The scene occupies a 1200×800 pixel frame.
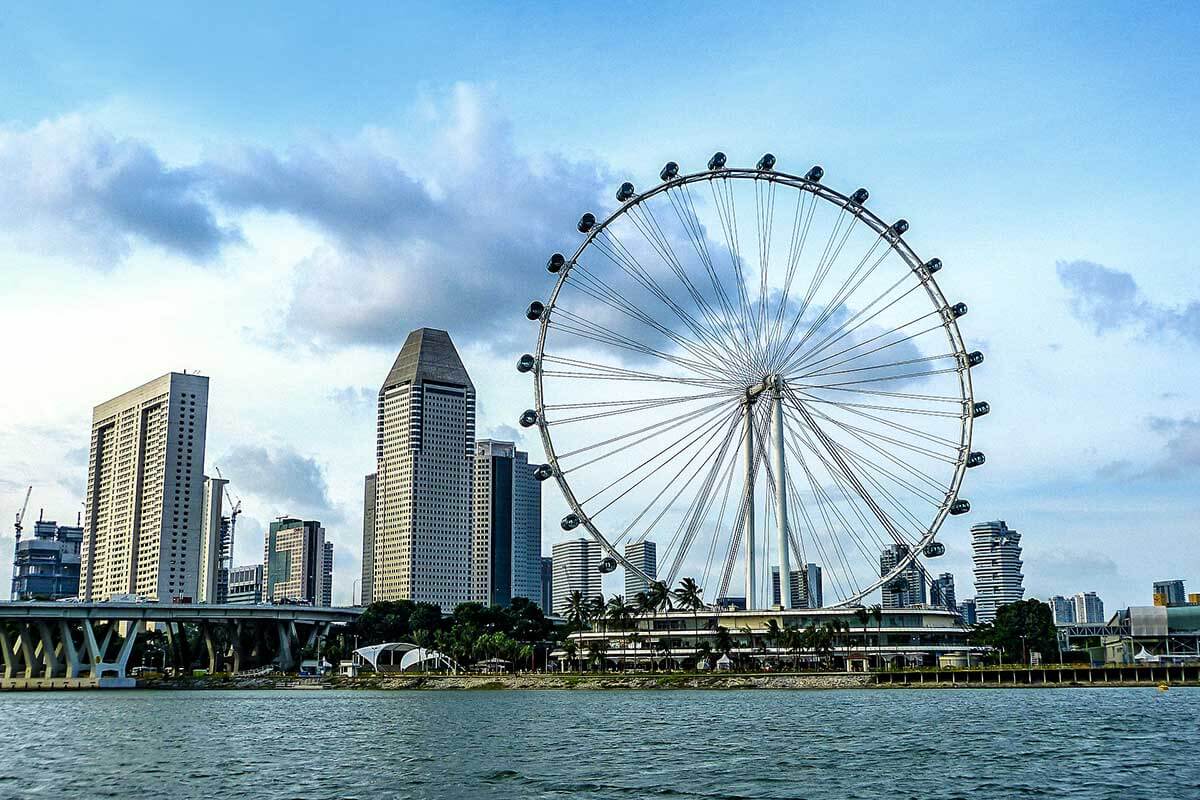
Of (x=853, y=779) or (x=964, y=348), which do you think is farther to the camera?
(x=964, y=348)

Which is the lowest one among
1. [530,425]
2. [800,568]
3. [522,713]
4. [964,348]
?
[522,713]

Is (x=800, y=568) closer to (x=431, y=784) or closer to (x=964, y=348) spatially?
(x=964, y=348)

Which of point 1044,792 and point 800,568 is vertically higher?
point 800,568

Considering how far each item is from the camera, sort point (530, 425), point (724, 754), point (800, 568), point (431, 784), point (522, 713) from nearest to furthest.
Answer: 1. point (431, 784)
2. point (724, 754)
3. point (522, 713)
4. point (530, 425)
5. point (800, 568)

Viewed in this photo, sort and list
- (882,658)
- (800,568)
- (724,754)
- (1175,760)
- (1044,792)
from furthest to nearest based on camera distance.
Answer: (882,658) → (800,568) → (724,754) → (1175,760) → (1044,792)

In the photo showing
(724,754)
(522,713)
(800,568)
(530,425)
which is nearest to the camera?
(724,754)

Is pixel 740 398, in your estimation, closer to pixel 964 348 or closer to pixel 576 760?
pixel 964 348

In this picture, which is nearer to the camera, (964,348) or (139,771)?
(139,771)

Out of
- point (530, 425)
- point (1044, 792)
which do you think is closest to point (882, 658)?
point (530, 425)

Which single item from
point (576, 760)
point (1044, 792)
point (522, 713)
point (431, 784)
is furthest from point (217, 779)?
point (522, 713)
